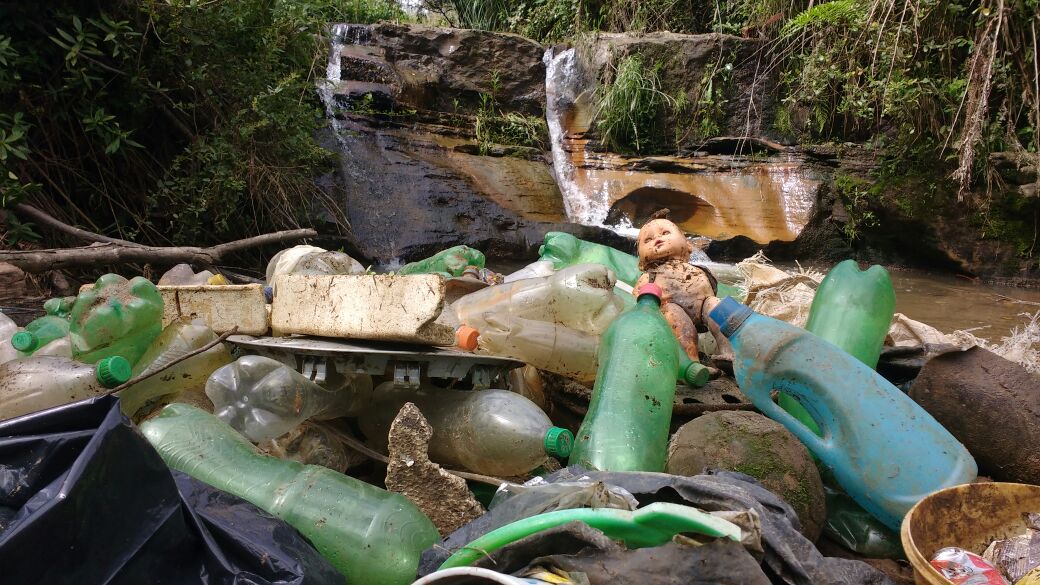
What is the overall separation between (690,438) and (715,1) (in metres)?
8.57

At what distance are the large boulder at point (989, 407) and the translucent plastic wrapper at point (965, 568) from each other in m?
0.53

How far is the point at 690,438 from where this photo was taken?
65.6 inches

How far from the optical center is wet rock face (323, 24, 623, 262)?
6266 mm

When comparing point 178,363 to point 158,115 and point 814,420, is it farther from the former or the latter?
point 158,115

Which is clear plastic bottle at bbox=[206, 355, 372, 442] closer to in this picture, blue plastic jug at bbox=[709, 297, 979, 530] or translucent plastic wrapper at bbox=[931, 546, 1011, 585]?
blue plastic jug at bbox=[709, 297, 979, 530]

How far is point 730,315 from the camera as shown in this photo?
1835 mm

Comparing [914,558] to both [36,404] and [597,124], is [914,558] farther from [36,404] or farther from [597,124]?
[597,124]

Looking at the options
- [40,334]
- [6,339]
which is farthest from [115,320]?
[6,339]

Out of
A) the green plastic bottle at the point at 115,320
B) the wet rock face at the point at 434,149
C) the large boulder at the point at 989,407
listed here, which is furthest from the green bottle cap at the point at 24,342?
the wet rock face at the point at 434,149

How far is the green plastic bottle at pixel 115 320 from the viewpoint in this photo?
192cm

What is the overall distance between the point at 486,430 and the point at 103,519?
941mm

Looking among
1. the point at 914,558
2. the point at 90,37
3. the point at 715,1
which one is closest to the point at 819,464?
the point at 914,558

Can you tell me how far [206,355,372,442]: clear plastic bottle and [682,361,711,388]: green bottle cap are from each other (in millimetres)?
1052

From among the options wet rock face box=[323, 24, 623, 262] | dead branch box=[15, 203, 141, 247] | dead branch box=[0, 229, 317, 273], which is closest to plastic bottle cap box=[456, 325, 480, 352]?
dead branch box=[0, 229, 317, 273]
